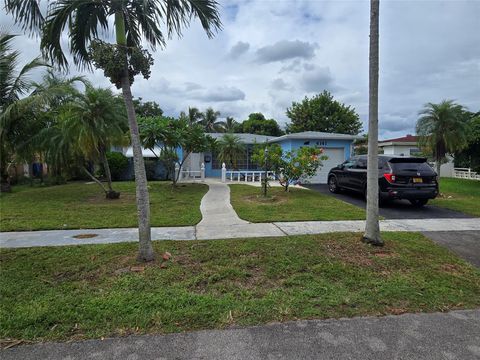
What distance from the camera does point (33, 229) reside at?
265 inches

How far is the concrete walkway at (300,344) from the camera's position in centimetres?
263

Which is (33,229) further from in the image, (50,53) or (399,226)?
(399,226)

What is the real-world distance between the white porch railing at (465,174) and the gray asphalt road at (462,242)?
750 inches

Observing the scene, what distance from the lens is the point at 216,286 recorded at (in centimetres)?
393

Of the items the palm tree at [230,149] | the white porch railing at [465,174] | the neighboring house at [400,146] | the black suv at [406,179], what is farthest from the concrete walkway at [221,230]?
the neighboring house at [400,146]

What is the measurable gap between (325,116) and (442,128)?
67.7 feet

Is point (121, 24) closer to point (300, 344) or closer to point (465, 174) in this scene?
point (300, 344)

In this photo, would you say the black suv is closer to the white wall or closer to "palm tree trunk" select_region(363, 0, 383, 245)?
"palm tree trunk" select_region(363, 0, 383, 245)

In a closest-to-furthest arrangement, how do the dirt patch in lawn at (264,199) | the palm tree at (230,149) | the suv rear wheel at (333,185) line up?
the dirt patch in lawn at (264,199) → the suv rear wheel at (333,185) → the palm tree at (230,149)

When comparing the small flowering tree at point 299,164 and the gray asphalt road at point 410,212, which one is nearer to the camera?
the gray asphalt road at point 410,212

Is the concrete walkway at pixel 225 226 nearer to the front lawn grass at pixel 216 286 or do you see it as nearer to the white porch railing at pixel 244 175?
the front lawn grass at pixel 216 286

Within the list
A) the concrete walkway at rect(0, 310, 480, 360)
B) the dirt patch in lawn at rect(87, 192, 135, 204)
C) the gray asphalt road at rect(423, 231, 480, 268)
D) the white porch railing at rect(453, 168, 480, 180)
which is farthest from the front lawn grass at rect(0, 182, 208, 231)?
the white porch railing at rect(453, 168, 480, 180)

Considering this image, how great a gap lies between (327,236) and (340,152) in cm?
1304

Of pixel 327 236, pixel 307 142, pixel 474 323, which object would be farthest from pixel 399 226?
pixel 307 142
